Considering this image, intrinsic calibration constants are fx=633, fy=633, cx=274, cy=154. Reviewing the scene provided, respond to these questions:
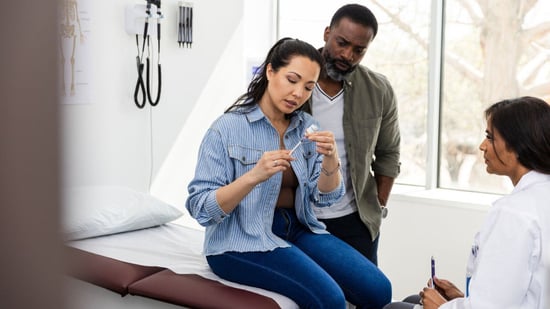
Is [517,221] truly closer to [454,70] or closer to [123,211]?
[123,211]

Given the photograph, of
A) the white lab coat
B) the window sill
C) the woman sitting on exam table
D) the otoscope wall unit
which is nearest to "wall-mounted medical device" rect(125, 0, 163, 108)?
the otoscope wall unit

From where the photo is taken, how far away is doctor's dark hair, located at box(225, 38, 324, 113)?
191 cm

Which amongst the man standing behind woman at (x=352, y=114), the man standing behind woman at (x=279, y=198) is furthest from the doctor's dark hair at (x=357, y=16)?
the man standing behind woman at (x=279, y=198)

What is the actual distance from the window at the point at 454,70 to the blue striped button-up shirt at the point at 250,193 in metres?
1.74

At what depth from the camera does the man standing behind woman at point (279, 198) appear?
179 centimetres

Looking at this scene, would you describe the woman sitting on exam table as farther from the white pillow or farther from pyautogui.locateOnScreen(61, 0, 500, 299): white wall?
pyautogui.locateOnScreen(61, 0, 500, 299): white wall

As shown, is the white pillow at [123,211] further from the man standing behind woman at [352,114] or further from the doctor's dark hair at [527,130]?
the doctor's dark hair at [527,130]

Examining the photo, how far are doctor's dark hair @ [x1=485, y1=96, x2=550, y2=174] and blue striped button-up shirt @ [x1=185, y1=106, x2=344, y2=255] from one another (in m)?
0.64

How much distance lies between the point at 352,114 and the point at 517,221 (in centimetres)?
96

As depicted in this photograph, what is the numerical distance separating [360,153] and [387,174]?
26 cm

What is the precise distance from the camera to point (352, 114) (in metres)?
2.19

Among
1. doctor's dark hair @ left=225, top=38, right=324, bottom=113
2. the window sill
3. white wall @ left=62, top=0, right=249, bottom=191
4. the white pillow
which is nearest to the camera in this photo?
doctor's dark hair @ left=225, top=38, right=324, bottom=113

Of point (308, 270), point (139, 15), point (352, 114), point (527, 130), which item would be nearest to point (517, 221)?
point (527, 130)

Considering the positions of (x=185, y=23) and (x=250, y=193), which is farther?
(x=185, y=23)
